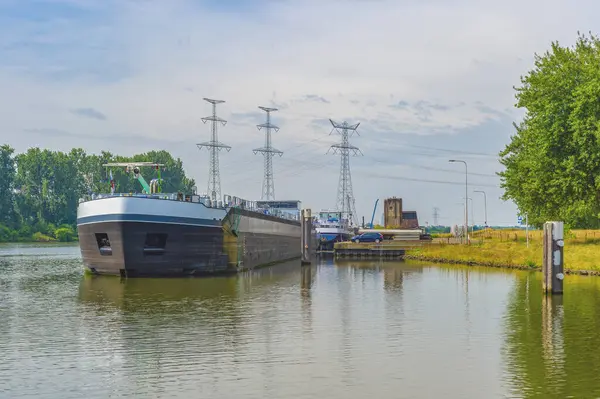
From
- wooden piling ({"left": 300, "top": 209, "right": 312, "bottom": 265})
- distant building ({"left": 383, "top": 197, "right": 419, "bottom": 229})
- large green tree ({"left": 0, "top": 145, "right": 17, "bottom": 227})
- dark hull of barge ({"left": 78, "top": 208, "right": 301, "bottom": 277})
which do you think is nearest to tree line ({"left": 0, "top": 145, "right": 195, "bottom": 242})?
large green tree ({"left": 0, "top": 145, "right": 17, "bottom": 227})

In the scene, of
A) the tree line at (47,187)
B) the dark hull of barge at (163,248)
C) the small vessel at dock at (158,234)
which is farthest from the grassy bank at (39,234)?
the dark hull of barge at (163,248)

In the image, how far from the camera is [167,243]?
47.5 metres

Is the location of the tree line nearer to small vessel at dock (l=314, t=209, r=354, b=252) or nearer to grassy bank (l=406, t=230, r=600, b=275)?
small vessel at dock (l=314, t=209, r=354, b=252)

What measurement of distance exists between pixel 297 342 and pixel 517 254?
141 feet

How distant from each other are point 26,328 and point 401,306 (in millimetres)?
15239

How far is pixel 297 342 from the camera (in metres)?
23.2

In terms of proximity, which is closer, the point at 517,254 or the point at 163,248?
the point at 163,248

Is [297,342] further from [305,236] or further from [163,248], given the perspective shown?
[305,236]

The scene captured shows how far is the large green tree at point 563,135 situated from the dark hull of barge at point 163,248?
2215 cm

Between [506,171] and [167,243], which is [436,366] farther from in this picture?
[506,171]

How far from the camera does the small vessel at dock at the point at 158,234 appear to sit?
1831 inches

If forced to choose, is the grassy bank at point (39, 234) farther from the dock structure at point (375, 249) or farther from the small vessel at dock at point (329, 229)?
the dock structure at point (375, 249)

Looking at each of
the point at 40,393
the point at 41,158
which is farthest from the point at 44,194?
the point at 40,393

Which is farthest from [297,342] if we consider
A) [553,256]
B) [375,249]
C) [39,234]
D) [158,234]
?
[39,234]
